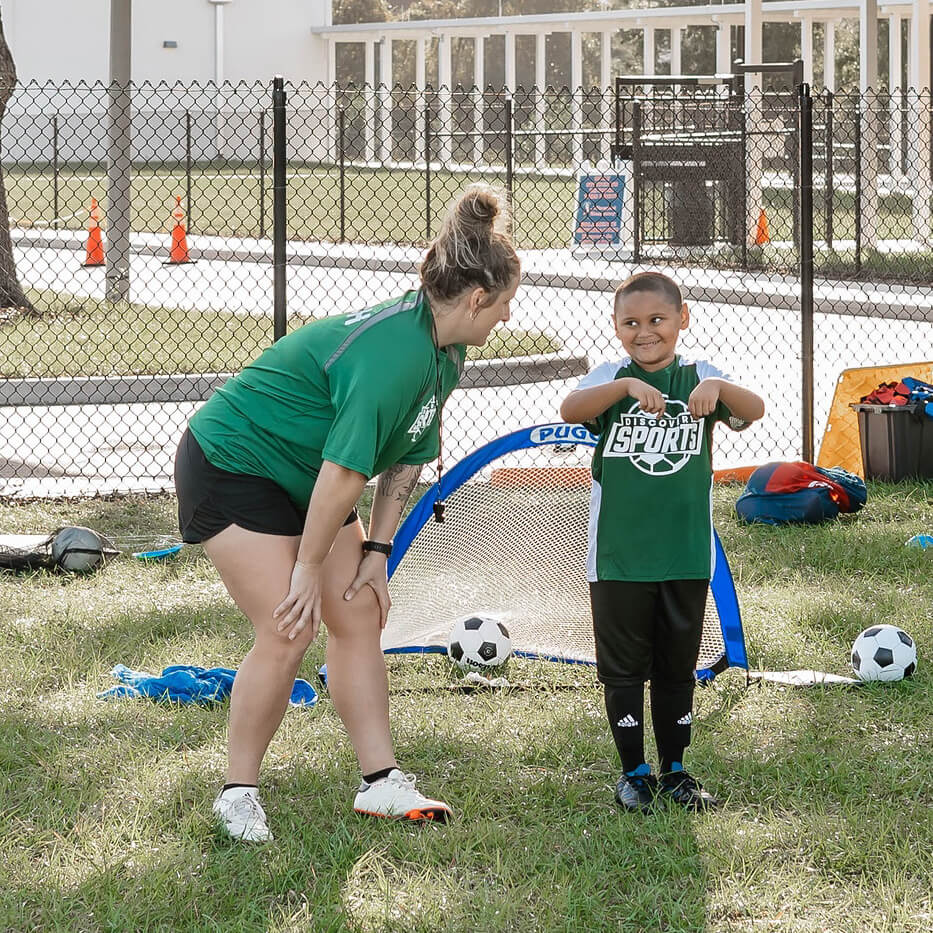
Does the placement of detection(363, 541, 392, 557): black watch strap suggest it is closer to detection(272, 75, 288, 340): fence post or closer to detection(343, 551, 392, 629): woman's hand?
detection(343, 551, 392, 629): woman's hand

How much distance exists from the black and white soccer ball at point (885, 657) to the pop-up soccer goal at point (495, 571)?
18.7 inches

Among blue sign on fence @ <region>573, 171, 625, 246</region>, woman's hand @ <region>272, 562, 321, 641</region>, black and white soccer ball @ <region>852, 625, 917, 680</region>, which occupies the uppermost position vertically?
blue sign on fence @ <region>573, 171, 625, 246</region>

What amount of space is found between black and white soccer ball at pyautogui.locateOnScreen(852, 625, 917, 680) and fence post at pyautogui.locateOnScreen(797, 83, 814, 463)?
3.08 m

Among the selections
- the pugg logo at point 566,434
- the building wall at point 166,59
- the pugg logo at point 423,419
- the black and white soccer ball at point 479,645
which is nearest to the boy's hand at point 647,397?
the pugg logo at point 423,419

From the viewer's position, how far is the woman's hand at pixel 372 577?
3555 mm

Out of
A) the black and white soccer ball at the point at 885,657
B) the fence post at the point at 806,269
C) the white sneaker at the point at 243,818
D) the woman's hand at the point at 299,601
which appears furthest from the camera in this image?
the fence post at the point at 806,269

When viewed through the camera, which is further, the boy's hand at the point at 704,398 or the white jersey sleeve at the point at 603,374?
the white jersey sleeve at the point at 603,374

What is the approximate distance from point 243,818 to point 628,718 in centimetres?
99

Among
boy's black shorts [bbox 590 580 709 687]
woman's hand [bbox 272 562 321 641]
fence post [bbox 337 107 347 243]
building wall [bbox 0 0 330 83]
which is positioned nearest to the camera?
woman's hand [bbox 272 562 321 641]

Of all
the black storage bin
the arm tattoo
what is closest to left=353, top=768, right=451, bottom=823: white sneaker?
the arm tattoo

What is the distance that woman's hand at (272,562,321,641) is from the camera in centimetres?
331

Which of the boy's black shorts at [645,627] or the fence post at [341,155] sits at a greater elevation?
the fence post at [341,155]

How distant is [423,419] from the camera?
134 inches

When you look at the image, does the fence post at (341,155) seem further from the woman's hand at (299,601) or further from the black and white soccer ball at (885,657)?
the woman's hand at (299,601)
